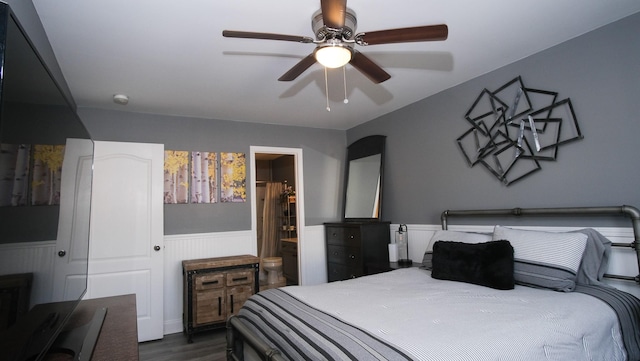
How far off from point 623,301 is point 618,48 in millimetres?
1672

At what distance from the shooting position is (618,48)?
89.9 inches

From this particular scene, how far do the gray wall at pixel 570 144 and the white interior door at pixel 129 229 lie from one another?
9.74ft

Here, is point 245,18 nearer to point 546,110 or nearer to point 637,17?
point 546,110

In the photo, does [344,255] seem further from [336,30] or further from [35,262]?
[35,262]

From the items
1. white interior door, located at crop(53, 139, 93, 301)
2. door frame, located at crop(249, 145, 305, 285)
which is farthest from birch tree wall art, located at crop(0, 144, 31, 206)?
door frame, located at crop(249, 145, 305, 285)

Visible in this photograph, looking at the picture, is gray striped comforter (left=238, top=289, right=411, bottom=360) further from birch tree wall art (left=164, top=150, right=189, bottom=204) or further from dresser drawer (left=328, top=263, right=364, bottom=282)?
birch tree wall art (left=164, top=150, right=189, bottom=204)

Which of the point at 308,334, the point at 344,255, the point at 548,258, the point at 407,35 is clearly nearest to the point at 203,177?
the point at 344,255

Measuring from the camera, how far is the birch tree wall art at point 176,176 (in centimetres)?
392

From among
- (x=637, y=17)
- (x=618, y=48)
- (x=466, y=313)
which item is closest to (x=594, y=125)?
(x=618, y=48)

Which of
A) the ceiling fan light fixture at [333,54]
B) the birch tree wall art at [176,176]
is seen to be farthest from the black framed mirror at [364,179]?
the ceiling fan light fixture at [333,54]

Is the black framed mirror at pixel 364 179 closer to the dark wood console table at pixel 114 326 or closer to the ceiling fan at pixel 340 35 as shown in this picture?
the ceiling fan at pixel 340 35

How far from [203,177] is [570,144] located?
371 centimetres

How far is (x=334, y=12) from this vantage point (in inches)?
64.0

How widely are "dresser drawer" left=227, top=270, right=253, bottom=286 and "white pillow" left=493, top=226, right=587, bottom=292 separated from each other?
268cm
